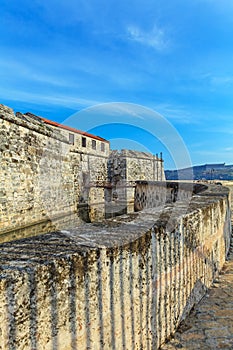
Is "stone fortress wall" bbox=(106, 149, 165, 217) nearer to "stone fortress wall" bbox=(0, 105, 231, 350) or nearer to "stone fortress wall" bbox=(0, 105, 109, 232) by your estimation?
"stone fortress wall" bbox=(0, 105, 109, 232)

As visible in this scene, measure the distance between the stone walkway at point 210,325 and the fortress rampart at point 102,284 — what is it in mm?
102

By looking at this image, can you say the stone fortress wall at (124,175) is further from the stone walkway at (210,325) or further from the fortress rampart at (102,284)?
the fortress rampart at (102,284)

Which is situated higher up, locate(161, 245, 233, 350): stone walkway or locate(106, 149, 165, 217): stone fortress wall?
locate(106, 149, 165, 217): stone fortress wall

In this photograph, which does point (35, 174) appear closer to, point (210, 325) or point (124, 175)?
point (210, 325)

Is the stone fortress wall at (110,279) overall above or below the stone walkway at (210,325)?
above

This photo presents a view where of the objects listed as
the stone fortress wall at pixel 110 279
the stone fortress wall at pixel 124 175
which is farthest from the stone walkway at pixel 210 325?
the stone fortress wall at pixel 124 175

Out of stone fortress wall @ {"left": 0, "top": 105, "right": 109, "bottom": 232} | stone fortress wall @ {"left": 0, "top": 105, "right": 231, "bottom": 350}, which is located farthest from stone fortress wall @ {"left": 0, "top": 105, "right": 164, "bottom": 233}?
stone fortress wall @ {"left": 0, "top": 105, "right": 231, "bottom": 350}

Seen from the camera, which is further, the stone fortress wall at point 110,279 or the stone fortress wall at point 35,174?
the stone fortress wall at point 35,174

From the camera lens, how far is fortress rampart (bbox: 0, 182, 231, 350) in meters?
1.22

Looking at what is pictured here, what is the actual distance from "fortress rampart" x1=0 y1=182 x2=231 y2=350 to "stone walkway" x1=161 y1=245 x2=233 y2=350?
102 mm

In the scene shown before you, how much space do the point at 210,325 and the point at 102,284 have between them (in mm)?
1545

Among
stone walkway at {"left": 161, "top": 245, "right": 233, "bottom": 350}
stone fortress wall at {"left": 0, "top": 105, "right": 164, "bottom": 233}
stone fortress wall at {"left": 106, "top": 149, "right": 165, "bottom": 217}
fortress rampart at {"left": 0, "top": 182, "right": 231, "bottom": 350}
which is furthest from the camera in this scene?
stone fortress wall at {"left": 106, "top": 149, "right": 165, "bottom": 217}

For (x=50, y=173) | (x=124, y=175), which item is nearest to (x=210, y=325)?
(x=50, y=173)

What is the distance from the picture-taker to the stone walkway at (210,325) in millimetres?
2146
